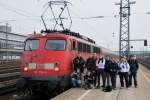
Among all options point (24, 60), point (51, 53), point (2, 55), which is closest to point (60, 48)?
point (51, 53)

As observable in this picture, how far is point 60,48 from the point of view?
17672 millimetres

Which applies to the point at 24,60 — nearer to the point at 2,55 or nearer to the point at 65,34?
the point at 65,34

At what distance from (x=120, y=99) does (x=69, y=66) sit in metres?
4.14

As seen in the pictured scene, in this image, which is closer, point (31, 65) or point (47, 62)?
point (47, 62)

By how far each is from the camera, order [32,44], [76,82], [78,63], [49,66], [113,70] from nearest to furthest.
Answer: [49,66] < [32,44] < [113,70] < [78,63] < [76,82]

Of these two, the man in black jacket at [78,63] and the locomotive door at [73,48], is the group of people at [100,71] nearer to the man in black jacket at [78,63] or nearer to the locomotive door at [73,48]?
the man in black jacket at [78,63]

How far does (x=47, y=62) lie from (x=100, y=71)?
3243mm

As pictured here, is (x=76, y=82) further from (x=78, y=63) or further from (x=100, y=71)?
(x=100, y=71)

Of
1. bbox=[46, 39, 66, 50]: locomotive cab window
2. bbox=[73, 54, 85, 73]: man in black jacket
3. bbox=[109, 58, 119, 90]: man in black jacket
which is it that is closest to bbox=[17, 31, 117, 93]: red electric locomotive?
bbox=[46, 39, 66, 50]: locomotive cab window

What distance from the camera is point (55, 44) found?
17812 millimetres

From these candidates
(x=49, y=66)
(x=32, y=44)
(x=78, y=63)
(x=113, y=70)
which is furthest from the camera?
(x=78, y=63)

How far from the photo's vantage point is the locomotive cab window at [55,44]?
17.7 metres

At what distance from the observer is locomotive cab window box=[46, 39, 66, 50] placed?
17.7 metres

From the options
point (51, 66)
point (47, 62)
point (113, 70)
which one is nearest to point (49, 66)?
point (51, 66)
